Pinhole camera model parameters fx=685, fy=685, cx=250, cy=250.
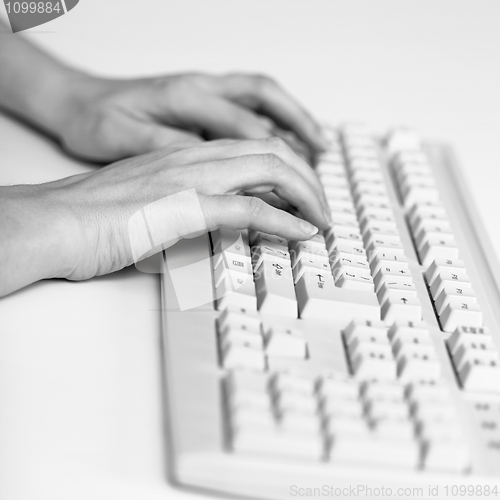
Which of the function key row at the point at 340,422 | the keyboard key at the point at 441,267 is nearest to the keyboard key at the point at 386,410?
the function key row at the point at 340,422

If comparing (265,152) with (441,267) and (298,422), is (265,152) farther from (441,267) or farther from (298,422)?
(298,422)

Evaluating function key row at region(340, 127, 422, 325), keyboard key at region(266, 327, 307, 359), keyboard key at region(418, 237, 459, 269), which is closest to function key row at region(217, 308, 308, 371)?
keyboard key at region(266, 327, 307, 359)

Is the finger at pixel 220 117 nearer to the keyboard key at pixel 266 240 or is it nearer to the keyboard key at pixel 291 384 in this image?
the keyboard key at pixel 266 240

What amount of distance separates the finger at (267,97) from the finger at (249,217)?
0.26 m

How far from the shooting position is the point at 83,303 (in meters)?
0.64

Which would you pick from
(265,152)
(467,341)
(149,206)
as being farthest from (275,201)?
(467,341)

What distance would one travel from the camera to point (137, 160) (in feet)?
2.42

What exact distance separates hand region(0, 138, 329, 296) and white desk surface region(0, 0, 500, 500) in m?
0.04

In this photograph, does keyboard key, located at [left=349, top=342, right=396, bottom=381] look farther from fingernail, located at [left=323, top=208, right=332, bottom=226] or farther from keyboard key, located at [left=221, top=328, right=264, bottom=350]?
fingernail, located at [left=323, top=208, right=332, bottom=226]

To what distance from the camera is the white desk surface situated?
50 centimetres

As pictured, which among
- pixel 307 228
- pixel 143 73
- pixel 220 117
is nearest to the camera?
pixel 307 228

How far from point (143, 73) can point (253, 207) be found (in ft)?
1.71

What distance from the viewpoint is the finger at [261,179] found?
0.70 m

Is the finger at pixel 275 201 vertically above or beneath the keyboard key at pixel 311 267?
above
